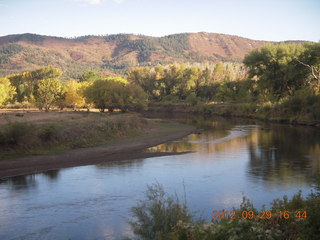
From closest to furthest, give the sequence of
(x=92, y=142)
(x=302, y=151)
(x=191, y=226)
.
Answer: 1. (x=191, y=226)
2. (x=302, y=151)
3. (x=92, y=142)

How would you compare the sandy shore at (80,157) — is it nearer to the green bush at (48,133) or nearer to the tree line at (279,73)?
the green bush at (48,133)

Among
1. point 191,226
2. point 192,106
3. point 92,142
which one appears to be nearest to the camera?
point 191,226

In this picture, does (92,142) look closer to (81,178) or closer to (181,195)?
(81,178)

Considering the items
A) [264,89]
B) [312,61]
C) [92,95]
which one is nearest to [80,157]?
[92,95]

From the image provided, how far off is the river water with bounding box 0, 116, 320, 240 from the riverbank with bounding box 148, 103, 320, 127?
87.5 ft

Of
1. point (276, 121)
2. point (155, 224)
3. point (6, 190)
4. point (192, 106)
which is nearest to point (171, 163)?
point (6, 190)

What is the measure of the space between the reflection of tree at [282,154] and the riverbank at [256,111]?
13.1 m

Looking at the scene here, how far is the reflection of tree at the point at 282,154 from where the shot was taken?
926 inches

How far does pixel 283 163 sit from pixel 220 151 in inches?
293

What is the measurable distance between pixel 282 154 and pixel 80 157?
650 inches

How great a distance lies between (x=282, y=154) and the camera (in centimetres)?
3062

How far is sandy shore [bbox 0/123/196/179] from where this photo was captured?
82.7 feet

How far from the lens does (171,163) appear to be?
27.4m

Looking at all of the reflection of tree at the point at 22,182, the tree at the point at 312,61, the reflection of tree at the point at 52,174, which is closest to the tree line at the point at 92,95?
the tree at the point at 312,61
